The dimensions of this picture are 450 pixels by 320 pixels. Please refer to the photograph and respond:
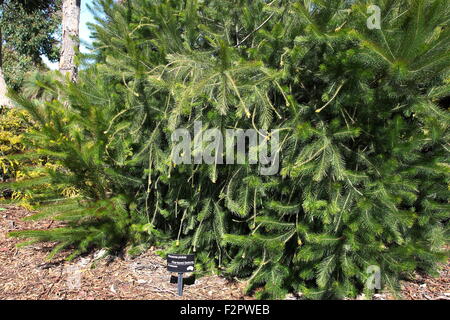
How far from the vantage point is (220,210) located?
8.94ft

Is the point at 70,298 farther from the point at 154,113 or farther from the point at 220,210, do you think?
the point at 154,113

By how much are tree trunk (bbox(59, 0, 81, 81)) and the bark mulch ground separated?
3.21 m

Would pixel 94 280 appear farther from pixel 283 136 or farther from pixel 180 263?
pixel 283 136

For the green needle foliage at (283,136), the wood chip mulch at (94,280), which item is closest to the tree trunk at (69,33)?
the green needle foliage at (283,136)

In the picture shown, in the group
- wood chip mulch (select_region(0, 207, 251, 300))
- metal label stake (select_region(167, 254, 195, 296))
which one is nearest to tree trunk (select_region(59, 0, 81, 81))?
wood chip mulch (select_region(0, 207, 251, 300))

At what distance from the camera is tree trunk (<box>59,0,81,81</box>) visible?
208 inches

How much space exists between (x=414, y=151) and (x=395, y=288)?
3.20 ft

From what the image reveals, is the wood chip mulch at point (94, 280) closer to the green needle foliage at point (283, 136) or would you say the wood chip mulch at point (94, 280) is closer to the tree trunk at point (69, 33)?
the green needle foliage at point (283, 136)

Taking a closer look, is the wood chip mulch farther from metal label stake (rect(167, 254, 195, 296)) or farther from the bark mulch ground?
metal label stake (rect(167, 254, 195, 296))

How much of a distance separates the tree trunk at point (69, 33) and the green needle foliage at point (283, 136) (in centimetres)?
258

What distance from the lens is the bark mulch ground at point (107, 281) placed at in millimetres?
2598

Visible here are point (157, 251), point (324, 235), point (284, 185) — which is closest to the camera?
point (324, 235)

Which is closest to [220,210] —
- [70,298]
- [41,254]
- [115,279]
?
[115,279]

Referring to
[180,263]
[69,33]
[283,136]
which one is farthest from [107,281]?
[69,33]
